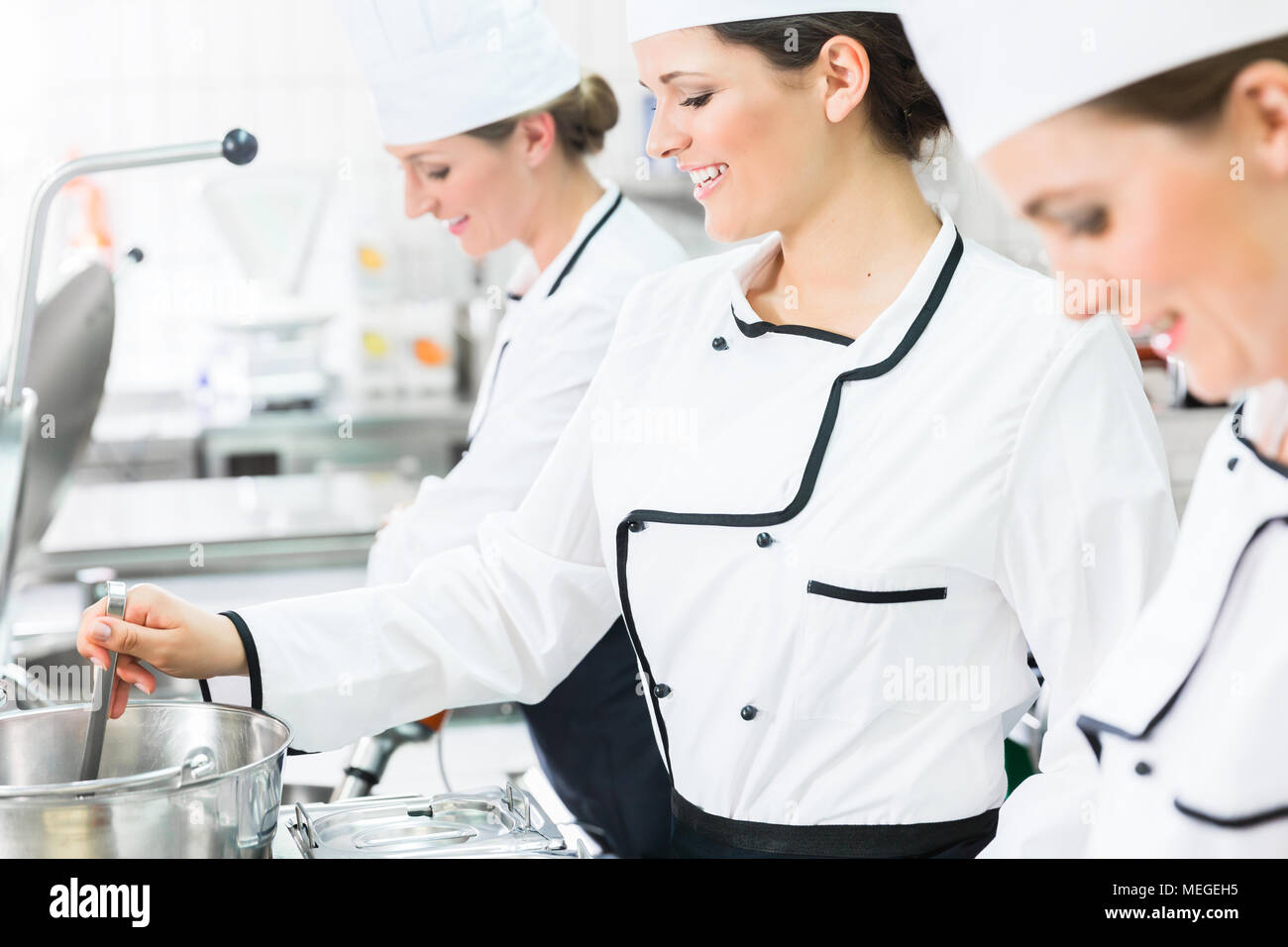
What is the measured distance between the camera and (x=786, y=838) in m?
1.08

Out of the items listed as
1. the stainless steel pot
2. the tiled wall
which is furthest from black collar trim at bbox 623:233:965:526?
the tiled wall

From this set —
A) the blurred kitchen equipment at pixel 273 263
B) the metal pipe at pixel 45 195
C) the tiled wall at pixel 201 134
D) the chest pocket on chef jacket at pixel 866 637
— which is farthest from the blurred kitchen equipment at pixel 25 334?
the tiled wall at pixel 201 134

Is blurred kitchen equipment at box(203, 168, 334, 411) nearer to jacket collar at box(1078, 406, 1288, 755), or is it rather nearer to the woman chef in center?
the woman chef in center

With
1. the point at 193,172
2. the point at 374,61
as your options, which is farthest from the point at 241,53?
the point at 374,61

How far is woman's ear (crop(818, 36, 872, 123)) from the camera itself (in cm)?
106

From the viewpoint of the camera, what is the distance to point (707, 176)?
3.68ft

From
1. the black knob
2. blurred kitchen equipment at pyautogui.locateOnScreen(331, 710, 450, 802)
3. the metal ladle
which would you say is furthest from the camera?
blurred kitchen equipment at pyautogui.locateOnScreen(331, 710, 450, 802)

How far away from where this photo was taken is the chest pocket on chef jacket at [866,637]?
3.33ft

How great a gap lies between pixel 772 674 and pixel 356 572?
1.39m

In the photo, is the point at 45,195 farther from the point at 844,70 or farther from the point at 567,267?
the point at 844,70

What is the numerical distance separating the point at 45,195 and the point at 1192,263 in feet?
3.52

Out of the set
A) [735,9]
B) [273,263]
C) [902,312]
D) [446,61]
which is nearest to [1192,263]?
[902,312]

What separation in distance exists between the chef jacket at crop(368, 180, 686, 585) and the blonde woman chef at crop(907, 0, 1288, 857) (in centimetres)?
87
